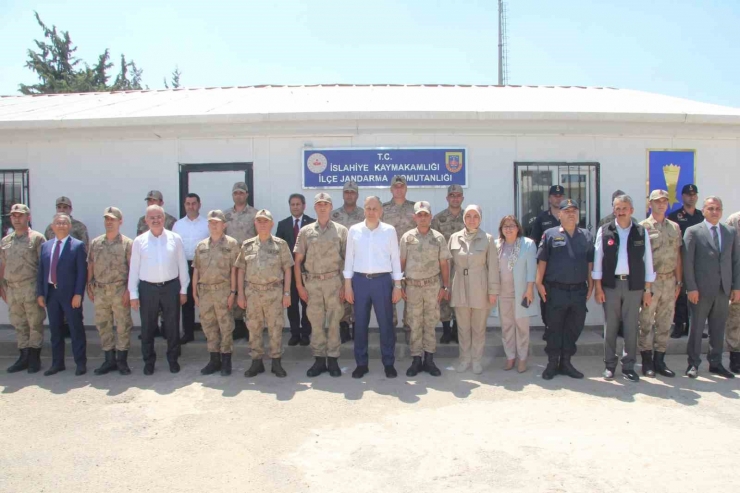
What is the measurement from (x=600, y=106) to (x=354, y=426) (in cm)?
572

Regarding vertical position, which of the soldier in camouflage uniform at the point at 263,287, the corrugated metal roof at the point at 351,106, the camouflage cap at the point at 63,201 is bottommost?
the soldier in camouflage uniform at the point at 263,287

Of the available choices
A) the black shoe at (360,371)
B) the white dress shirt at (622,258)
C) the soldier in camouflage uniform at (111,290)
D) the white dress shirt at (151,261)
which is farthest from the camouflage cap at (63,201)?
the white dress shirt at (622,258)

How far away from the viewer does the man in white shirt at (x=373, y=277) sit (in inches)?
204

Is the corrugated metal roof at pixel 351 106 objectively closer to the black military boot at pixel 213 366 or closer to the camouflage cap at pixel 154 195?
the camouflage cap at pixel 154 195

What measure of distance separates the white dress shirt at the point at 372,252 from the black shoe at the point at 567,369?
1.93m

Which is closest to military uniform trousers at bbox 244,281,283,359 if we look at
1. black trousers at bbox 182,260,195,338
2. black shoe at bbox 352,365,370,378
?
black shoe at bbox 352,365,370,378

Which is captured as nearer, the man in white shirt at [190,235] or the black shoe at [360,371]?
the black shoe at [360,371]

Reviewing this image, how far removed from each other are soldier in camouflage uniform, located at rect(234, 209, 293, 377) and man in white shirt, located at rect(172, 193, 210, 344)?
45.8 inches

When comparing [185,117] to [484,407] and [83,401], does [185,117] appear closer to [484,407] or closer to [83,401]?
[83,401]

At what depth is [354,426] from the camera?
403 cm

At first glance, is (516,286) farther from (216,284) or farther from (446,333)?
(216,284)

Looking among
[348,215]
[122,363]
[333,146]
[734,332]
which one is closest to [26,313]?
[122,363]

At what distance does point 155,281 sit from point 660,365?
5451 millimetres

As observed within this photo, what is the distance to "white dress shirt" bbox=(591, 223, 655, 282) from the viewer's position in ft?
16.7
